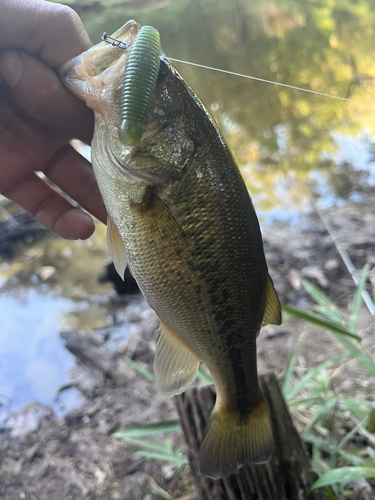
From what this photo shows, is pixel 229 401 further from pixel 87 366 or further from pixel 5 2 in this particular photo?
pixel 87 366

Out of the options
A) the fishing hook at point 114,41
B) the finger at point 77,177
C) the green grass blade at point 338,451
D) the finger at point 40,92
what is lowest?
the green grass blade at point 338,451

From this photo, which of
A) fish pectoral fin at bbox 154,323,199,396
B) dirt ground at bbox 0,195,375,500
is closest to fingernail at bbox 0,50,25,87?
fish pectoral fin at bbox 154,323,199,396

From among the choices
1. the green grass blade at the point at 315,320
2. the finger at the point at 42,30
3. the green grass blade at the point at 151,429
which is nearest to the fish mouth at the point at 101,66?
the finger at the point at 42,30

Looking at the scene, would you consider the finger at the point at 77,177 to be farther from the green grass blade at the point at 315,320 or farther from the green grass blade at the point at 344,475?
the green grass blade at the point at 344,475

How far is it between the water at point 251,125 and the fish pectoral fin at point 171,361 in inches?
51.3

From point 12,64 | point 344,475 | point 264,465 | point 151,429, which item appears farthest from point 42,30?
point 344,475

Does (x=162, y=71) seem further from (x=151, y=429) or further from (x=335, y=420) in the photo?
(x=335, y=420)

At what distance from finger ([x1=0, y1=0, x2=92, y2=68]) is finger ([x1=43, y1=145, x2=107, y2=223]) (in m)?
0.43

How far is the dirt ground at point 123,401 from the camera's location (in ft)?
6.45

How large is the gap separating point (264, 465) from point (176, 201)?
112 cm

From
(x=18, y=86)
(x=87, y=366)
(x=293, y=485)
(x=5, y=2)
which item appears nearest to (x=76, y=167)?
(x=18, y=86)

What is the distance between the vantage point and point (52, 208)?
63.6 inches

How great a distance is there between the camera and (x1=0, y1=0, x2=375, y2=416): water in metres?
3.13

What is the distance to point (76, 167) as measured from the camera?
1.55m
